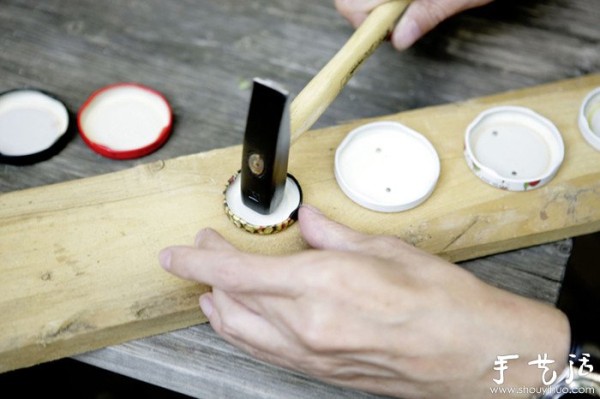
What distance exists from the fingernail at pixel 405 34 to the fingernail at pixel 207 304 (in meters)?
0.87

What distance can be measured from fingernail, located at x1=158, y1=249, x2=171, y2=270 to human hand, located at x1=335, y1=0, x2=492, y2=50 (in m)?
0.85

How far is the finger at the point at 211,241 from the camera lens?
4.09 ft

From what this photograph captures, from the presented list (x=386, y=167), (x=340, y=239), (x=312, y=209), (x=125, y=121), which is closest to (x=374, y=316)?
(x=340, y=239)

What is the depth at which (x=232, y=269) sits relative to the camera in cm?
114

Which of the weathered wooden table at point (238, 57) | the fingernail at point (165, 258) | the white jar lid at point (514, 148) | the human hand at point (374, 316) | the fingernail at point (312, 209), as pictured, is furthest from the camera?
the weathered wooden table at point (238, 57)

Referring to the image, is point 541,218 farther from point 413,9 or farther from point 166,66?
point 166,66

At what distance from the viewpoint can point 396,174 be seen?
1.49 m

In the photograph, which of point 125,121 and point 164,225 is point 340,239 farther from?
point 125,121

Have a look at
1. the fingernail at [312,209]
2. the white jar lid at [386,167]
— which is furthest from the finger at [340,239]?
the white jar lid at [386,167]

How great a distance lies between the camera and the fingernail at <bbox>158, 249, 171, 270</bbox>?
1222mm

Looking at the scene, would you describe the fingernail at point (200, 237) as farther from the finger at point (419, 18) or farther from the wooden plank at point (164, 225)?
the finger at point (419, 18)

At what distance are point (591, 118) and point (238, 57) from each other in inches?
35.5

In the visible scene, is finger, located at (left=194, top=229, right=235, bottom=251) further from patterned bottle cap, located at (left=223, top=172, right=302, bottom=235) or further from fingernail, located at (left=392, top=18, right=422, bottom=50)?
fingernail, located at (left=392, top=18, right=422, bottom=50)

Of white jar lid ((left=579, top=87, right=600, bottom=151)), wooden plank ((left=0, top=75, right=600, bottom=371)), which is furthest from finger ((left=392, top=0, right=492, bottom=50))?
white jar lid ((left=579, top=87, right=600, bottom=151))
